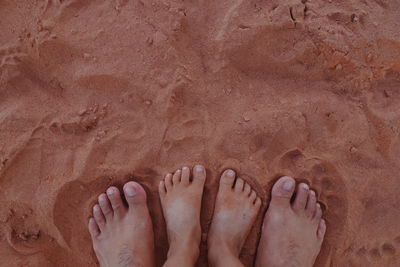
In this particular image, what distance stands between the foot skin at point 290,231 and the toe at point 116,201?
0.75 meters

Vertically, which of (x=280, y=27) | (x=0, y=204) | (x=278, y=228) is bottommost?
(x=278, y=228)

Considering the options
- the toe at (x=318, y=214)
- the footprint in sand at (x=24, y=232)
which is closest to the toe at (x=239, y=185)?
the toe at (x=318, y=214)

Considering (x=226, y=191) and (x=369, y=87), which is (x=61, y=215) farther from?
(x=369, y=87)

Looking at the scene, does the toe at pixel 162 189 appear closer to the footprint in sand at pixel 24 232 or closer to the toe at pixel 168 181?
the toe at pixel 168 181

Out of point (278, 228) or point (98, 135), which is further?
point (278, 228)

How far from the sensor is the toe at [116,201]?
1409 mm

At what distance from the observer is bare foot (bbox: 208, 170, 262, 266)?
4.59 ft

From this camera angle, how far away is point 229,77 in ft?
4.44

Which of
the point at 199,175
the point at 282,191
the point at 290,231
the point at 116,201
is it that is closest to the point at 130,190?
the point at 116,201

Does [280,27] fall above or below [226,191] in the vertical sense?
above

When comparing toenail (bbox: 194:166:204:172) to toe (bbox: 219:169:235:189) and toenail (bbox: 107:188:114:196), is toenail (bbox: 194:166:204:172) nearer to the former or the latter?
toe (bbox: 219:169:235:189)

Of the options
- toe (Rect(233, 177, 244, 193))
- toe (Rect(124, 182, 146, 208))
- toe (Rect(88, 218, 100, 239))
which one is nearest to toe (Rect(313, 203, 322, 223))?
toe (Rect(233, 177, 244, 193))

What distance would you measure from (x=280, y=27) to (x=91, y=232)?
1.40 m

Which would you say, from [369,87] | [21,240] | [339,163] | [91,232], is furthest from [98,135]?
[369,87]
